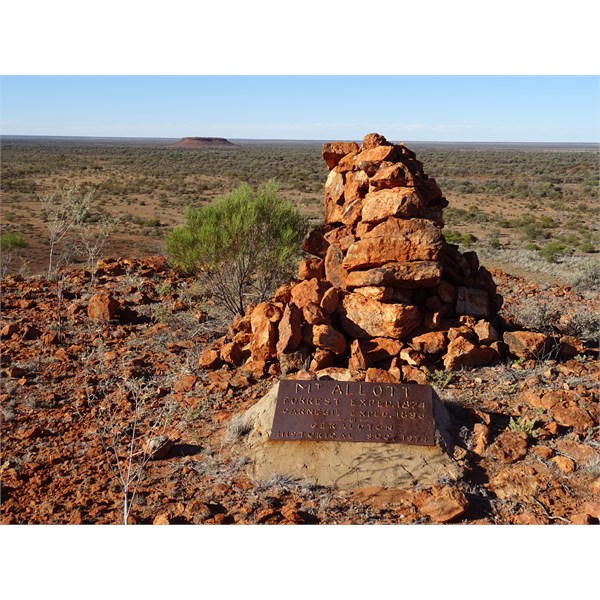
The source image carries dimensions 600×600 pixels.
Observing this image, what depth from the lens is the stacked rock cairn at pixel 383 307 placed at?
22.0ft

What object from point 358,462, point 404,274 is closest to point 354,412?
point 358,462

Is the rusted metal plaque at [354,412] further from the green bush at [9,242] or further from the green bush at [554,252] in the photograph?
the green bush at [9,242]

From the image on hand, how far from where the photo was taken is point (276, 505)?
4.61 metres

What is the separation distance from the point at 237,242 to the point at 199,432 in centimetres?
383

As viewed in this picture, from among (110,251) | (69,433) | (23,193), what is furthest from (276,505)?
(23,193)

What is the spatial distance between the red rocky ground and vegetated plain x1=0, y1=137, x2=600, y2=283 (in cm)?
398

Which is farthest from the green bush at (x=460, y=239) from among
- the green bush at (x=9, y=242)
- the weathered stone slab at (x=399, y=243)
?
the green bush at (x=9, y=242)

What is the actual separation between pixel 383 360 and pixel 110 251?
13401mm

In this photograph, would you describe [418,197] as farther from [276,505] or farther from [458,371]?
[276,505]

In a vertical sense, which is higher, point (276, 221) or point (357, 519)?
point (276, 221)

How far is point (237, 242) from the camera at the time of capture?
8.92 m

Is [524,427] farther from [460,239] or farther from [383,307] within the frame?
[460,239]

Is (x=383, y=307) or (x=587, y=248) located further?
(x=587, y=248)

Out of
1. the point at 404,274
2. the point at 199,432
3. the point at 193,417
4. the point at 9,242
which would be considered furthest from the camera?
the point at 9,242
